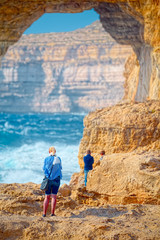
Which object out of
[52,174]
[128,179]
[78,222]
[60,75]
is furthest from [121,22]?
[60,75]

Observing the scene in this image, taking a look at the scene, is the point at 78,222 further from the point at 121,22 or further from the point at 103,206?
the point at 121,22

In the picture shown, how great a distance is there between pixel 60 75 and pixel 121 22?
252 ft

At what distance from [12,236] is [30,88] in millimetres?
94096

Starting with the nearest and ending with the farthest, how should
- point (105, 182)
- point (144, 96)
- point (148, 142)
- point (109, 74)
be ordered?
1. point (105, 182)
2. point (148, 142)
3. point (144, 96)
4. point (109, 74)

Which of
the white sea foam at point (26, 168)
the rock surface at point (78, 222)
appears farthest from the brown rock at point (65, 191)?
the white sea foam at point (26, 168)

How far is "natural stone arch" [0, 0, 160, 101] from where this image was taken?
13.8 meters

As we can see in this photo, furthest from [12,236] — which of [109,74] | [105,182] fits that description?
[109,74]

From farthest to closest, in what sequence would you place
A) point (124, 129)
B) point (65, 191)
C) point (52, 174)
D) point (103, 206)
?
point (124, 129)
point (65, 191)
point (103, 206)
point (52, 174)

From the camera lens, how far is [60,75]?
96.1m

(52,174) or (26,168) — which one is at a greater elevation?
(52,174)

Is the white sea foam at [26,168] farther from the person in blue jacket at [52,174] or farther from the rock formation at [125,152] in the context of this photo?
the person in blue jacket at [52,174]

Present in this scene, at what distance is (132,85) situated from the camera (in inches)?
979

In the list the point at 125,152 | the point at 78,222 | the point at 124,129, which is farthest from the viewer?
the point at 124,129

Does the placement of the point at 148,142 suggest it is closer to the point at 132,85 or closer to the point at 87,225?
the point at 87,225
